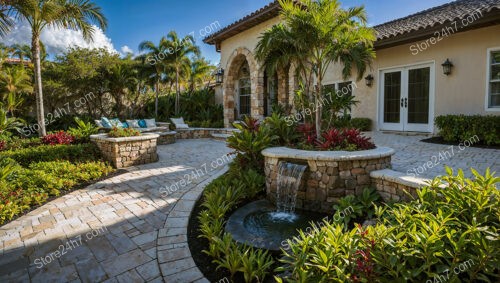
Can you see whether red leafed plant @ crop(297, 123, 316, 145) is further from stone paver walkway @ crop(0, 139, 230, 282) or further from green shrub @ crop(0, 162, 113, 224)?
green shrub @ crop(0, 162, 113, 224)

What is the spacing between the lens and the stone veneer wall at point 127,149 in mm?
7680

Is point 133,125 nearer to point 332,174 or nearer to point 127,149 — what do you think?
point 127,149

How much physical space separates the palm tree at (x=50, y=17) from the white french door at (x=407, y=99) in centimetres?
1083

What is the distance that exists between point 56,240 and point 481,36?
11.1m

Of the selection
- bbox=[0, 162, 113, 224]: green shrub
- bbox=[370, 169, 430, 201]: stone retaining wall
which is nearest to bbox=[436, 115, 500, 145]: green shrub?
bbox=[370, 169, 430, 201]: stone retaining wall

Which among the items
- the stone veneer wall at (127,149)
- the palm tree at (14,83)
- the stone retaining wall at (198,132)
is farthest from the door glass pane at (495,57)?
the palm tree at (14,83)

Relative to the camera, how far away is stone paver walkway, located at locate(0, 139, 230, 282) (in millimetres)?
3139

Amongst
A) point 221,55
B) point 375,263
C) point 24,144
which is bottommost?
point 375,263

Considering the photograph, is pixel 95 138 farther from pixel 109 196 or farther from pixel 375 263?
pixel 375 263

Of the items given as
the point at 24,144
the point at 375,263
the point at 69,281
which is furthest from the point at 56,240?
the point at 24,144

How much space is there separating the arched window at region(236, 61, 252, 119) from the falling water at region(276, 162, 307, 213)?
1144 cm

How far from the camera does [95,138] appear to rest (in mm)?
8438

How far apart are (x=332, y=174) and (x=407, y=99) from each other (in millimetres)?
7021

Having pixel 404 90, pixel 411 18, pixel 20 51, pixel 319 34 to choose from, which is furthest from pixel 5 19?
pixel 20 51
